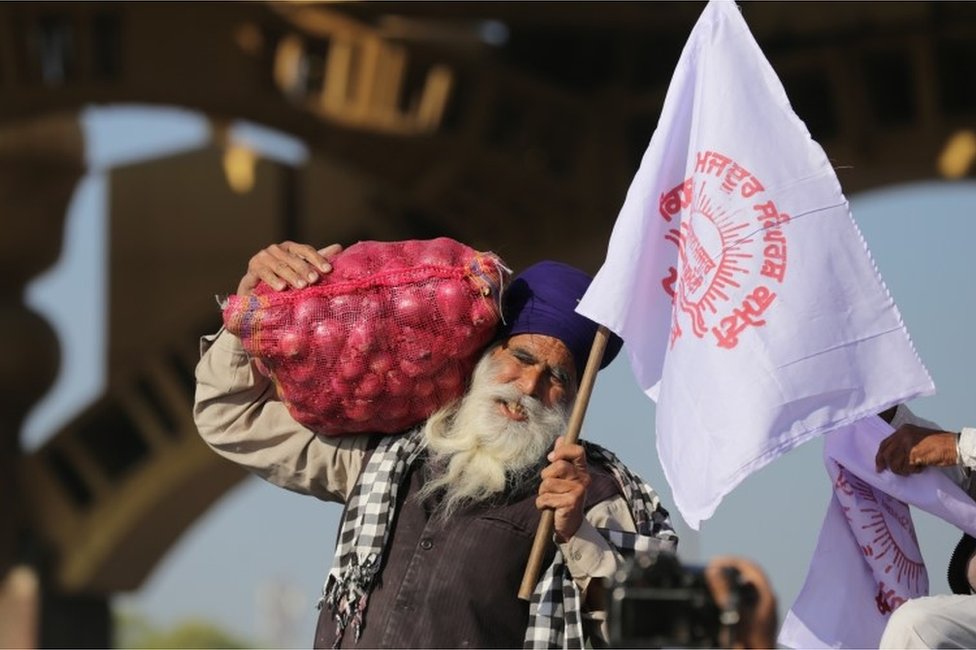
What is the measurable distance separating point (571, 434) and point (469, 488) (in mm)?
290

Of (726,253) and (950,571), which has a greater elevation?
(726,253)

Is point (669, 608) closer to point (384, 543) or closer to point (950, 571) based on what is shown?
point (384, 543)

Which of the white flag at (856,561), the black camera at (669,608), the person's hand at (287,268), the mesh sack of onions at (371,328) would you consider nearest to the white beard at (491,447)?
the mesh sack of onions at (371,328)

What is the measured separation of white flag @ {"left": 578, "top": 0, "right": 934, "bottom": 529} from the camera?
368 cm

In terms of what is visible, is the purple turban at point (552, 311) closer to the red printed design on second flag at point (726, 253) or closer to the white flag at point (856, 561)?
the red printed design on second flag at point (726, 253)

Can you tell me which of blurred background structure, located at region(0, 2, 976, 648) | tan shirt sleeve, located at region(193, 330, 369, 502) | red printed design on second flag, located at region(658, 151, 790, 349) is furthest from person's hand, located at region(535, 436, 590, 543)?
blurred background structure, located at region(0, 2, 976, 648)

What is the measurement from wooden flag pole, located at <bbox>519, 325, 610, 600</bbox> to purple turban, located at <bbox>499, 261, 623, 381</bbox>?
5.9 inches

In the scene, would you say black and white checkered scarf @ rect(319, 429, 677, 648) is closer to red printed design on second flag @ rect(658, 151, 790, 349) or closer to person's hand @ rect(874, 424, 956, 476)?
red printed design on second flag @ rect(658, 151, 790, 349)

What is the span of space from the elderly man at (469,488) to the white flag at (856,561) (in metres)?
0.40

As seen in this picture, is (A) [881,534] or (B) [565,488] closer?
(B) [565,488]

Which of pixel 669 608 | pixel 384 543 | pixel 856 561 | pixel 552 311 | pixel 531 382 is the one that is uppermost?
pixel 669 608

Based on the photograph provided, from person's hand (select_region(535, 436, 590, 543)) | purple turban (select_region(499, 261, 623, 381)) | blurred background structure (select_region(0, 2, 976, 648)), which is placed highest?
purple turban (select_region(499, 261, 623, 381))

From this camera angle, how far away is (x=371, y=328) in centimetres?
379

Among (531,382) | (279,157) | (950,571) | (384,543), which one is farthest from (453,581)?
(279,157)
